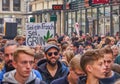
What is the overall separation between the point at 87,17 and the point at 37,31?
72.4ft

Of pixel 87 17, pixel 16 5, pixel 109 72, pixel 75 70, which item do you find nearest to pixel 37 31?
pixel 109 72

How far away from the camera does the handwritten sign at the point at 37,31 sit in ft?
46.5

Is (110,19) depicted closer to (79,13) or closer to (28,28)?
(79,13)

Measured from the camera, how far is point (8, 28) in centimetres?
2791

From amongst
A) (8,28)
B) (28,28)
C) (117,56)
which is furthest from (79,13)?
(117,56)

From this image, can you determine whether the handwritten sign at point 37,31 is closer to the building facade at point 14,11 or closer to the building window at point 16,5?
the building facade at point 14,11

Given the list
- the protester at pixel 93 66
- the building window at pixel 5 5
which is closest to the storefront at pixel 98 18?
the protester at pixel 93 66

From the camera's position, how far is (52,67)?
870cm

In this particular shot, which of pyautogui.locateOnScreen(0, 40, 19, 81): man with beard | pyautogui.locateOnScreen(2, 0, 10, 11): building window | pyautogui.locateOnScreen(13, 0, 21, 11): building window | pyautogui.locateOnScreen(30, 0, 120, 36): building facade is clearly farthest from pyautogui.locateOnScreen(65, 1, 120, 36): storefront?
pyautogui.locateOnScreen(13, 0, 21, 11): building window

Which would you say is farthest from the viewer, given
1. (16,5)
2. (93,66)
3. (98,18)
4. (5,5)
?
(16,5)

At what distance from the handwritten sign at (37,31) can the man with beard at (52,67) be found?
5348 mm

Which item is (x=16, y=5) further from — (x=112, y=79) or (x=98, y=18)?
(x=112, y=79)

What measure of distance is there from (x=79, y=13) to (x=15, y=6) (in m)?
43.8

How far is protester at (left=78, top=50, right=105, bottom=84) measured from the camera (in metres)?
5.15
